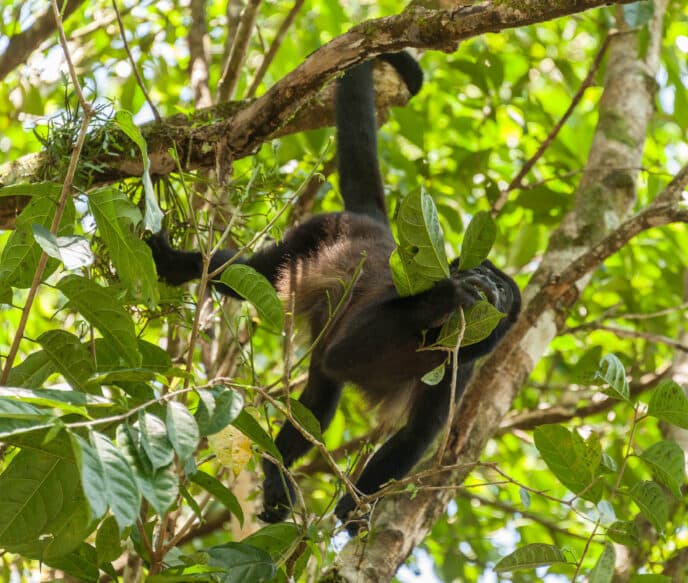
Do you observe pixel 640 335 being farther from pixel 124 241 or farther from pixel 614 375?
pixel 124 241

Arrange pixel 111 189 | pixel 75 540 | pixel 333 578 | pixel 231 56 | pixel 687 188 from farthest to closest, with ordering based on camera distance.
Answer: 1. pixel 231 56
2. pixel 687 188
3. pixel 333 578
4. pixel 111 189
5. pixel 75 540

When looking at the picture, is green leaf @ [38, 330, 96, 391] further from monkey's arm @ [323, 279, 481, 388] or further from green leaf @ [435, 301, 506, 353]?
monkey's arm @ [323, 279, 481, 388]

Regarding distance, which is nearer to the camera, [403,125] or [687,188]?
[687,188]

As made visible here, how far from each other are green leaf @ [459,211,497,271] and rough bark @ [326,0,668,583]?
0.60m

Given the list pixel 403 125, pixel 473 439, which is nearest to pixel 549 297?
pixel 473 439

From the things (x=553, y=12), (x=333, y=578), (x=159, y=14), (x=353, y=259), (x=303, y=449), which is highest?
(x=159, y=14)

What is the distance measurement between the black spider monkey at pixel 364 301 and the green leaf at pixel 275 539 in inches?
34.7

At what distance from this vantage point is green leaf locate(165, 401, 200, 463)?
4.66ft

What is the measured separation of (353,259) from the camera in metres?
3.65

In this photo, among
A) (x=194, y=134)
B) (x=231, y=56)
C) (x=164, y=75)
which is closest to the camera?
(x=194, y=134)

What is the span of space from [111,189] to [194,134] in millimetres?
1138

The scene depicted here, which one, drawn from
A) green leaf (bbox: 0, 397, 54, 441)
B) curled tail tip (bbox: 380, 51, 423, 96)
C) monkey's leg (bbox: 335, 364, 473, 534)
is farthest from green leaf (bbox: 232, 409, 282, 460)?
curled tail tip (bbox: 380, 51, 423, 96)

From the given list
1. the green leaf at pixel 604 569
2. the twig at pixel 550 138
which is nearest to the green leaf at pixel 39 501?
the green leaf at pixel 604 569

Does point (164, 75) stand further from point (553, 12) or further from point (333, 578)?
point (333, 578)
